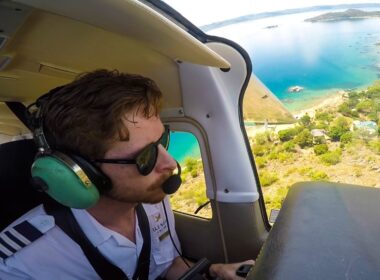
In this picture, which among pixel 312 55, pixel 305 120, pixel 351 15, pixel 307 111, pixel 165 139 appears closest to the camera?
pixel 165 139

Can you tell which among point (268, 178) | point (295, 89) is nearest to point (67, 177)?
point (268, 178)

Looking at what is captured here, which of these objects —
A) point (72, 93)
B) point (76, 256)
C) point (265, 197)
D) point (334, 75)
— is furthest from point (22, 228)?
point (334, 75)

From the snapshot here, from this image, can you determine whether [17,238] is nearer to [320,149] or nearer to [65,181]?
[65,181]

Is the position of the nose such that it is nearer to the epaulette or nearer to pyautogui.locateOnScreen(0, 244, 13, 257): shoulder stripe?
the epaulette

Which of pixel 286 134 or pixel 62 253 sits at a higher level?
pixel 62 253

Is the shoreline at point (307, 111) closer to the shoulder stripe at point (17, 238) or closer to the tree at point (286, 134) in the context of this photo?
the tree at point (286, 134)

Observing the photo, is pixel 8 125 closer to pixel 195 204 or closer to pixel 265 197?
pixel 195 204
